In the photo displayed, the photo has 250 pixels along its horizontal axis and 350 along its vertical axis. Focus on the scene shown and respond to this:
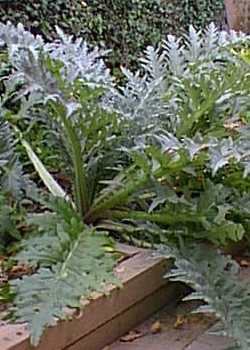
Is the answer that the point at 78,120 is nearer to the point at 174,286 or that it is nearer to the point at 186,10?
the point at 174,286

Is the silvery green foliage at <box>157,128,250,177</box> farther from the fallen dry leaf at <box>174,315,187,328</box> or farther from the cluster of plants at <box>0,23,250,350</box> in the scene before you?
the fallen dry leaf at <box>174,315,187,328</box>

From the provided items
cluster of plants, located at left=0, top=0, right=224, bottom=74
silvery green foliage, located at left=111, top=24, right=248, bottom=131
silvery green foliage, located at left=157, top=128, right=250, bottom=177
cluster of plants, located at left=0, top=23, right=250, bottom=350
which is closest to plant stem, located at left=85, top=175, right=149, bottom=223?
cluster of plants, located at left=0, top=23, right=250, bottom=350

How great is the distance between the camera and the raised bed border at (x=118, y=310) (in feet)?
6.16

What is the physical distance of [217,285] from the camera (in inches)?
83.4

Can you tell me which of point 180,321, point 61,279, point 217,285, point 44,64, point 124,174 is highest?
point 44,64

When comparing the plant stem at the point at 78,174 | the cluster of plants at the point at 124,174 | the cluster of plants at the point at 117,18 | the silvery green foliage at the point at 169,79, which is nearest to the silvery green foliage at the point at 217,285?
the cluster of plants at the point at 124,174

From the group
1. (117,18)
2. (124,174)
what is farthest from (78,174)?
(117,18)

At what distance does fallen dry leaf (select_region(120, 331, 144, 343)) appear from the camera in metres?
2.18

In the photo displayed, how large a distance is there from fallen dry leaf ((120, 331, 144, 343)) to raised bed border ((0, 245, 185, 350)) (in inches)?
0.7

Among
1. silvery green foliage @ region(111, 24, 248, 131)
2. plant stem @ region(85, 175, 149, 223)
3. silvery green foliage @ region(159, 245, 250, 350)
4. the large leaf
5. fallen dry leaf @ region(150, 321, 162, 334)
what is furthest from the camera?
silvery green foliage @ region(111, 24, 248, 131)

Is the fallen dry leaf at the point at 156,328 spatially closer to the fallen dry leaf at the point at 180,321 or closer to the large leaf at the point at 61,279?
the fallen dry leaf at the point at 180,321

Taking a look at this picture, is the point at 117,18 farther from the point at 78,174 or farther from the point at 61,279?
the point at 61,279

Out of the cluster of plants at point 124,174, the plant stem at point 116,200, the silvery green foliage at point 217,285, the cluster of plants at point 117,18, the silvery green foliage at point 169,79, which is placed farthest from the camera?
the cluster of plants at point 117,18

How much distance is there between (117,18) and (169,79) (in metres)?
3.23
